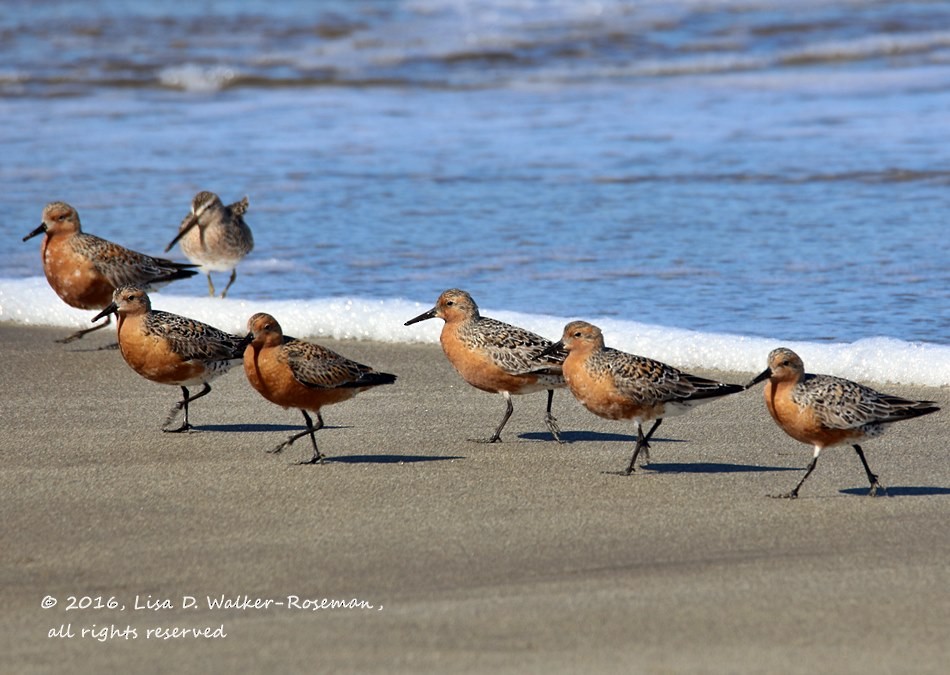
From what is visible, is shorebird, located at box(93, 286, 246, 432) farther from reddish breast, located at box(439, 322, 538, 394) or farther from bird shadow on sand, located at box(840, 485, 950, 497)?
bird shadow on sand, located at box(840, 485, 950, 497)

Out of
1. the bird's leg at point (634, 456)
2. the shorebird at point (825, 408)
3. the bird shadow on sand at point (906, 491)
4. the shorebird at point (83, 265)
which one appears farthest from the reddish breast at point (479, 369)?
the shorebird at point (83, 265)

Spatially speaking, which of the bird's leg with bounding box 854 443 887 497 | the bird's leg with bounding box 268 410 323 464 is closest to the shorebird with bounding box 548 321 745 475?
the bird's leg with bounding box 854 443 887 497

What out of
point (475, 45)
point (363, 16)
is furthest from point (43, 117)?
point (363, 16)

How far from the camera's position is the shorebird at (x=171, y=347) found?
691cm

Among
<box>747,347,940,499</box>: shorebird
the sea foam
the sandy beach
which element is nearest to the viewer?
the sandy beach

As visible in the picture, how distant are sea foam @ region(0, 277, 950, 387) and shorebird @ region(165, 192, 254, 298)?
468 mm

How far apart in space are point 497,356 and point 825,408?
180 cm

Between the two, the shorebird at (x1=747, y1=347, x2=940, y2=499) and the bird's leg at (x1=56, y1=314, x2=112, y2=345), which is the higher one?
the shorebird at (x1=747, y1=347, x2=940, y2=499)

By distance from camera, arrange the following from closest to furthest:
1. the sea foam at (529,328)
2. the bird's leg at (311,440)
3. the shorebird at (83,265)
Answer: the bird's leg at (311,440), the sea foam at (529,328), the shorebird at (83,265)

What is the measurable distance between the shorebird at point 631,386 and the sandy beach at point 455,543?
0.84ft

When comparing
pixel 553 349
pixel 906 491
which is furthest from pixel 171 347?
pixel 906 491

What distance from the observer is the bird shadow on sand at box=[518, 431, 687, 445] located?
6.83 meters

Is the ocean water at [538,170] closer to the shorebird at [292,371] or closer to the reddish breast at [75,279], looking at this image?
the reddish breast at [75,279]

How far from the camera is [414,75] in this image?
67.6 feet
